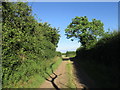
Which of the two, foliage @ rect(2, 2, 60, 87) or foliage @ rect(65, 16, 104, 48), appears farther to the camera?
foliage @ rect(65, 16, 104, 48)

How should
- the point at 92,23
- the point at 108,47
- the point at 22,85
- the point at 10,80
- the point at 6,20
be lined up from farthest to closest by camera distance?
the point at 92,23 < the point at 108,47 < the point at 6,20 < the point at 22,85 < the point at 10,80

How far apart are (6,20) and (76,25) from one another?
26.0 m

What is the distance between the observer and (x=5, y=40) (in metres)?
7.17

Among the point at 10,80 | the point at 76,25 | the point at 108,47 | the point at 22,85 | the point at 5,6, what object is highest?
the point at 76,25

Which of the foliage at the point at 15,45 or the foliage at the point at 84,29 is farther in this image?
the foliage at the point at 84,29

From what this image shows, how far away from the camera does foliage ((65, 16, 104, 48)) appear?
2824 centimetres

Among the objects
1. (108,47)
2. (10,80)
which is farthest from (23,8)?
(108,47)

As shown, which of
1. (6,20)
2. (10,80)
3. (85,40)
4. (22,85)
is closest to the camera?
(10,80)

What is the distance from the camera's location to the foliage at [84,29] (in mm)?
28236

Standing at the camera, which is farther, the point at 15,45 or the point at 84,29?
the point at 84,29

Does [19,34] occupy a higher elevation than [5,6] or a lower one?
lower

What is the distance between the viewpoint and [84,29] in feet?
98.8

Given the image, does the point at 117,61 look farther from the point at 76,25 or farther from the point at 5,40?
the point at 76,25

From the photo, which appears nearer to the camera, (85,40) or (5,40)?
(5,40)
